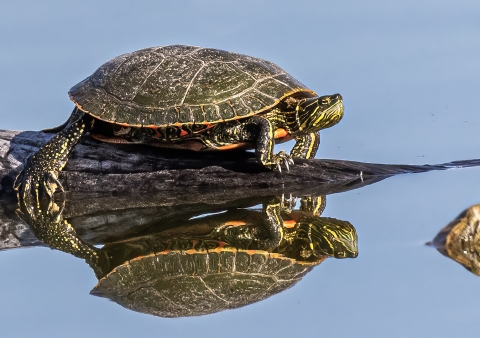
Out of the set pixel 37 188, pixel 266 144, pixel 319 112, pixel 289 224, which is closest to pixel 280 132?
pixel 319 112

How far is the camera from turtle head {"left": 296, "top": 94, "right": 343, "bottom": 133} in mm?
6965

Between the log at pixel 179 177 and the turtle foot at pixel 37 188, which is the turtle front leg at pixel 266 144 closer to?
the log at pixel 179 177

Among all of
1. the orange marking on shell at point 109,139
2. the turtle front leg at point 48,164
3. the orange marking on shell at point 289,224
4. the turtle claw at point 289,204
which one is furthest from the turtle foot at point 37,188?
the orange marking on shell at point 289,224

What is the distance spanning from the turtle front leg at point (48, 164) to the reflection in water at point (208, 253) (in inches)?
24.2

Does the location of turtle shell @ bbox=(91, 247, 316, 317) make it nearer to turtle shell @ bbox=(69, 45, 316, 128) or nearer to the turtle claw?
the turtle claw

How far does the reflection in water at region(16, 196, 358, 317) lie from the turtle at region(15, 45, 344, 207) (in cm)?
69

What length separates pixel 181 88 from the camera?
693cm

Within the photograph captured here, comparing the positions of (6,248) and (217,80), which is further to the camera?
(217,80)

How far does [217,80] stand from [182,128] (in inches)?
22.4

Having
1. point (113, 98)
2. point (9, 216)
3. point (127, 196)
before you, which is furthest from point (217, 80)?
point (9, 216)

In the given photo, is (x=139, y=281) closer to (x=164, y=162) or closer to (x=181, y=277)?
(x=181, y=277)

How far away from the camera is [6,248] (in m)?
5.88

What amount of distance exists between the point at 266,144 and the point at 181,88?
971mm

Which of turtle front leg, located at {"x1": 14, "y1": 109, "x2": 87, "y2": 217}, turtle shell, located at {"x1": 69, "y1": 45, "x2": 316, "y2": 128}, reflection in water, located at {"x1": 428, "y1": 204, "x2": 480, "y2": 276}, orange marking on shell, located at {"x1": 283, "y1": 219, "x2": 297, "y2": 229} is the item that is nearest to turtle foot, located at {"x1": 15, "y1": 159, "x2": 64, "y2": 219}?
turtle front leg, located at {"x1": 14, "y1": 109, "x2": 87, "y2": 217}
